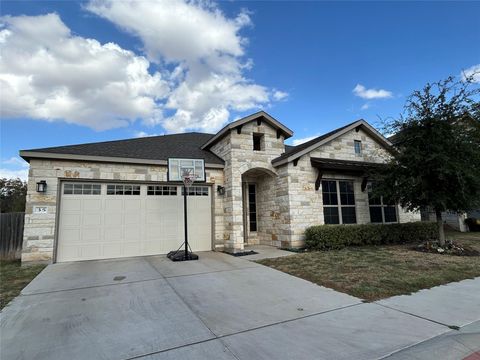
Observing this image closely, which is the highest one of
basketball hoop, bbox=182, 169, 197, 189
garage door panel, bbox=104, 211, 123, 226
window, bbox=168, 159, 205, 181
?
window, bbox=168, 159, 205, 181

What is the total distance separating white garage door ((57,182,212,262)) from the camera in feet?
28.1

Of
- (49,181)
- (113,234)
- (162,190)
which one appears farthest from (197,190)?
(49,181)

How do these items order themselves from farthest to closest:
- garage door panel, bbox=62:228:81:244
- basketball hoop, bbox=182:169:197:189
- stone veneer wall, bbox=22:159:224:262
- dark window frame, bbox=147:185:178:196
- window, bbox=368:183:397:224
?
window, bbox=368:183:397:224, dark window frame, bbox=147:185:178:196, basketball hoop, bbox=182:169:197:189, garage door panel, bbox=62:228:81:244, stone veneer wall, bbox=22:159:224:262

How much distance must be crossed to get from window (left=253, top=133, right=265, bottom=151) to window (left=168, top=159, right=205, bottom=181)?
9.23 ft

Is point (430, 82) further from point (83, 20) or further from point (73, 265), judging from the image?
point (73, 265)

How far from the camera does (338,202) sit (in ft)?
37.6

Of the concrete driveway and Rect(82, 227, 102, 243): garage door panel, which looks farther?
Rect(82, 227, 102, 243): garage door panel

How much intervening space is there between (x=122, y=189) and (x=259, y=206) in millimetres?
6002

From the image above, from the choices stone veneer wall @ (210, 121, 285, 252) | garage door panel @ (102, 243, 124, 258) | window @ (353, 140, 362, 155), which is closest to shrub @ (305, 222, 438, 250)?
stone veneer wall @ (210, 121, 285, 252)

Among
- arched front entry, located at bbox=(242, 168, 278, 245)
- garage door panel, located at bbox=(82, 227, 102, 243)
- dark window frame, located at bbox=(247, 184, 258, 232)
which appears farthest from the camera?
dark window frame, located at bbox=(247, 184, 258, 232)

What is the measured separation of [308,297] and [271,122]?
7873 millimetres

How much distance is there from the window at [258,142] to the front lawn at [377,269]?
4861 millimetres

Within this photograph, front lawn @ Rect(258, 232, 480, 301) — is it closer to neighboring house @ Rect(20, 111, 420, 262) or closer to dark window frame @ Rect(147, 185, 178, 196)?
neighboring house @ Rect(20, 111, 420, 262)

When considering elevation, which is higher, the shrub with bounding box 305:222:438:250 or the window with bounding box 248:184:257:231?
the window with bounding box 248:184:257:231
